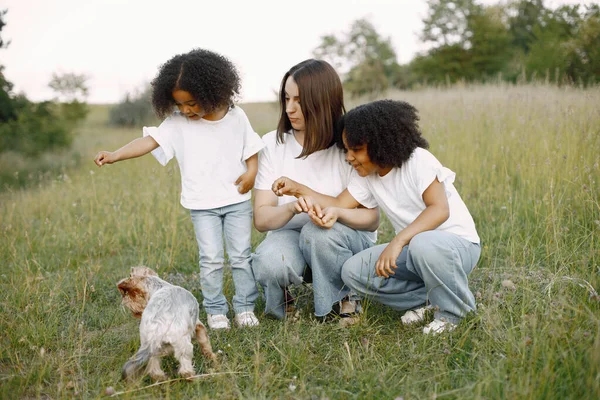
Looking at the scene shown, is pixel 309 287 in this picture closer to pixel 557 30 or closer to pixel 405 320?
pixel 405 320

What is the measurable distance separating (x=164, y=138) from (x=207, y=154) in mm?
292

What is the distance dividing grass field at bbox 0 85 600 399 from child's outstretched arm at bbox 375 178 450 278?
0.40 meters

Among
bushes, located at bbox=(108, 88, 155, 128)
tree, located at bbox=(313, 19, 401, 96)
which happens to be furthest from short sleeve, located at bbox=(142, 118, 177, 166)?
tree, located at bbox=(313, 19, 401, 96)

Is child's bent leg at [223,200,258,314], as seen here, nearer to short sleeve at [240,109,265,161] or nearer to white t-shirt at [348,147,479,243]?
short sleeve at [240,109,265,161]

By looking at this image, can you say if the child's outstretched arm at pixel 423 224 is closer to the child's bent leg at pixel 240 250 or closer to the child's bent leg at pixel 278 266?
the child's bent leg at pixel 278 266

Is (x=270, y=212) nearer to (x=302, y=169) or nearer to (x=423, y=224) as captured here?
(x=302, y=169)

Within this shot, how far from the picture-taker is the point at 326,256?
3.00m

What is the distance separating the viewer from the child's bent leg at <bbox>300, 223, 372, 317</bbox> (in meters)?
2.99

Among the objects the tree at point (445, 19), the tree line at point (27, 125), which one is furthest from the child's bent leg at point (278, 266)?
the tree at point (445, 19)

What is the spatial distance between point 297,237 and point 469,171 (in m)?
2.96

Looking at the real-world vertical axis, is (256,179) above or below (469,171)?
above

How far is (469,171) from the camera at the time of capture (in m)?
5.47

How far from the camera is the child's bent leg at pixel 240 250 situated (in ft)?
10.8

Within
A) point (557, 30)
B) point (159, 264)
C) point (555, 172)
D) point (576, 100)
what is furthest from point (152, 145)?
point (557, 30)
